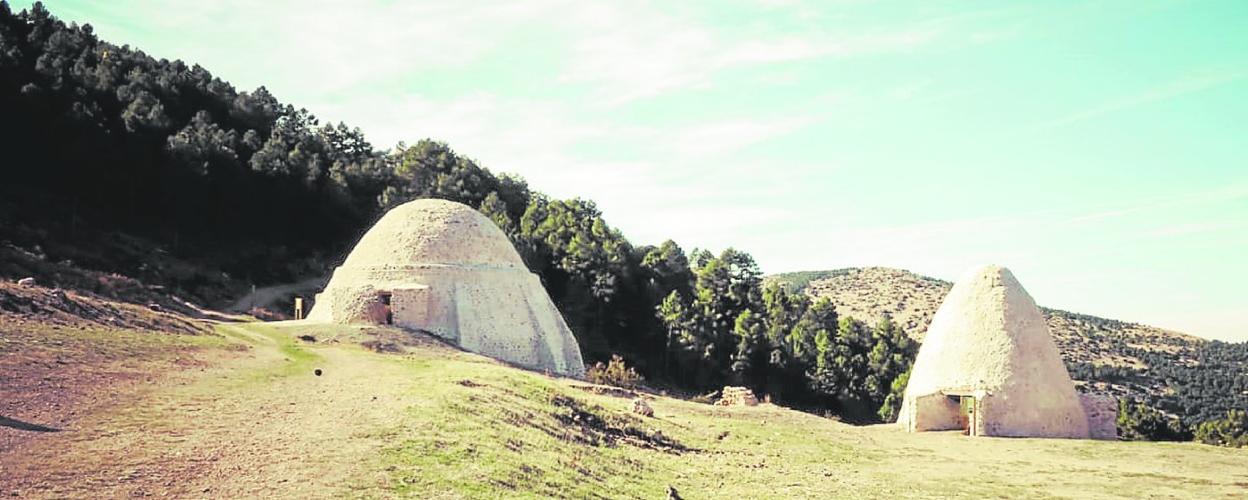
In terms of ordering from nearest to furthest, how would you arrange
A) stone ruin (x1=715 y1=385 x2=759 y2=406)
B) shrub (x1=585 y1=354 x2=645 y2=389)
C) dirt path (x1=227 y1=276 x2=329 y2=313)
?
stone ruin (x1=715 y1=385 x2=759 y2=406)
shrub (x1=585 y1=354 x2=645 y2=389)
dirt path (x1=227 y1=276 x2=329 y2=313)

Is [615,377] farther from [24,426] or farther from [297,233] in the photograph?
[297,233]

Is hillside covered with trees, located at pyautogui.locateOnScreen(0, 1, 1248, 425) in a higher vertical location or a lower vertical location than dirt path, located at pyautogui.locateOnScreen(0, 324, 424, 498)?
higher

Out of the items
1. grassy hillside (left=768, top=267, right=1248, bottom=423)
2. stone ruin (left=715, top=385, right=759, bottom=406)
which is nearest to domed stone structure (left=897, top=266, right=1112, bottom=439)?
stone ruin (left=715, top=385, right=759, bottom=406)

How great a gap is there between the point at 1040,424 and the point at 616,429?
41.7 ft

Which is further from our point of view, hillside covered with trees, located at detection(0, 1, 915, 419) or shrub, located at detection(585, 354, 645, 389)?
hillside covered with trees, located at detection(0, 1, 915, 419)

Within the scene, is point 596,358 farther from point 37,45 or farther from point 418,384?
point 37,45

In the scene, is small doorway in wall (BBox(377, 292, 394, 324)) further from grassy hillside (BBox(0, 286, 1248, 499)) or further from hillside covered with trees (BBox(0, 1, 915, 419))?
hillside covered with trees (BBox(0, 1, 915, 419))

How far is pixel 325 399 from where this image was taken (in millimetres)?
14836

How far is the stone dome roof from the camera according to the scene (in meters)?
29.1

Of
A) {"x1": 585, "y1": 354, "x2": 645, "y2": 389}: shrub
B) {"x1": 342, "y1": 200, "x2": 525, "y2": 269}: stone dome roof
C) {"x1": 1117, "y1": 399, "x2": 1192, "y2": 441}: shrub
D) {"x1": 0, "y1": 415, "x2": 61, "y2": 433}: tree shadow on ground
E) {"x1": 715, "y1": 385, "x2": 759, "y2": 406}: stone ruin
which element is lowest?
{"x1": 1117, "y1": 399, "x2": 1192, "y2": 441}: shrub

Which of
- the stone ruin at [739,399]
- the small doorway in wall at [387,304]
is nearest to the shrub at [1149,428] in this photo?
the stone ruin at [739,399]

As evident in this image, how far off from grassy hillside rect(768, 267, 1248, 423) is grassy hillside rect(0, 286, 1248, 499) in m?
26.7

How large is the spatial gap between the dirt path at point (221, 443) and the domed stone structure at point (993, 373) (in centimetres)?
1519

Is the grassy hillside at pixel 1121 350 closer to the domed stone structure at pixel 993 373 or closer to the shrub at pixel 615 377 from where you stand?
the domed stone structure at pixel 993 373
